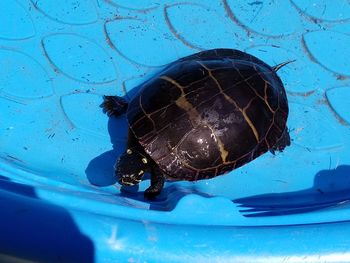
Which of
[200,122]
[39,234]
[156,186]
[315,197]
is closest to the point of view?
[39,234]

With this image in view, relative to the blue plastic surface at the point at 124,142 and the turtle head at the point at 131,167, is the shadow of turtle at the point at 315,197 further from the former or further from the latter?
the turtle head at the point at 131,167

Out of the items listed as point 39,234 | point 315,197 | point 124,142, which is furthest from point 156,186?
point 315,197

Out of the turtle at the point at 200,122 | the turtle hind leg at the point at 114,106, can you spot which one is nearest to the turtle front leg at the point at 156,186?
the turtle at the point at 200,122

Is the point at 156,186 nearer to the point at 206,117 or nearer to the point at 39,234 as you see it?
the point at 206,117

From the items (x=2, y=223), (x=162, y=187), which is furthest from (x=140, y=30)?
(x=2, y=223)

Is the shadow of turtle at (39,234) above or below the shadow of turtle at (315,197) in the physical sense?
above

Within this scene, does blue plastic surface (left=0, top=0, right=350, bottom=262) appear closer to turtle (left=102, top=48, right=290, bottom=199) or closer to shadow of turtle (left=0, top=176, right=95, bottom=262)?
shadow of turtle (left=0, top=176, right=95, bottom=262)

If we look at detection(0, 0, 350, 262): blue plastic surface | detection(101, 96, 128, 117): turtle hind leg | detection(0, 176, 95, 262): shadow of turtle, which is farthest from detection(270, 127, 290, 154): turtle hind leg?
detection(0, 176, 95, 262): shadow of turtle

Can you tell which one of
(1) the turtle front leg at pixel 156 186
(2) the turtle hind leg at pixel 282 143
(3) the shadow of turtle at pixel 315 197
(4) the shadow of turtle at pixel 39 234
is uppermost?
(4) the shadow of turtle at pixel 39 234
